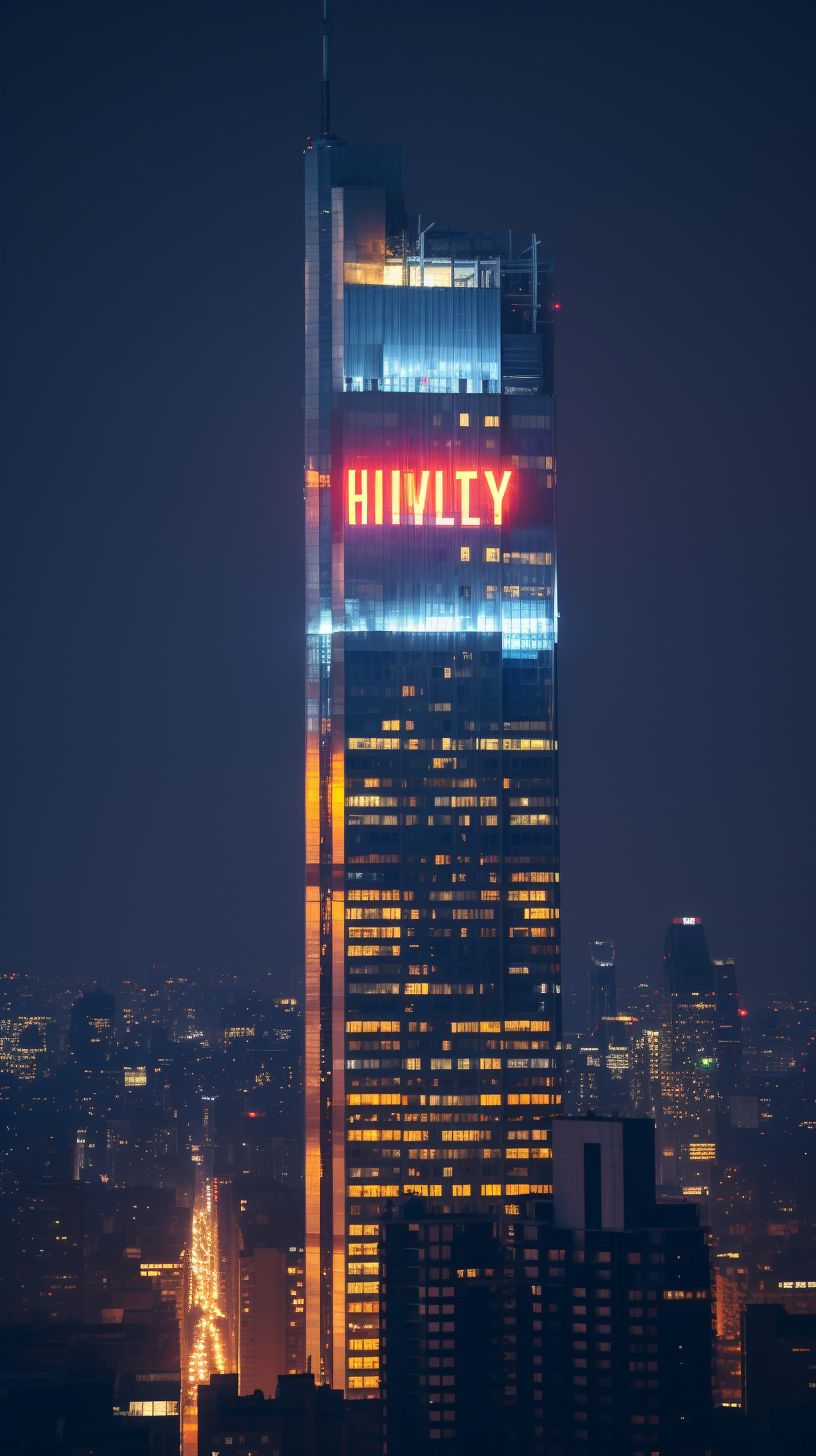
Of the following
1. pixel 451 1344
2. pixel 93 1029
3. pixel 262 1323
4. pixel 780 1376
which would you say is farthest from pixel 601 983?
pixel 451 1344

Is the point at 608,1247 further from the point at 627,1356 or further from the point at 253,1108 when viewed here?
the point at 253,1108

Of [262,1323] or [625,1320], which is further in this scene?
[262,1323]

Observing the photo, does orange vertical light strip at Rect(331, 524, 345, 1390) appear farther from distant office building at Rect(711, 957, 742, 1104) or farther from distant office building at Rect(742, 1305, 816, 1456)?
distant office building at Rect(711, 957, 742, 1104)

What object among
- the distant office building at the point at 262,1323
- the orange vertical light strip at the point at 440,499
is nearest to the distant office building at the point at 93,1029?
the distant office building at the point at 262,1323

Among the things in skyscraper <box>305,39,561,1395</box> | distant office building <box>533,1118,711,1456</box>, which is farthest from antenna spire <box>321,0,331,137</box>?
distant office building <box>533,1118,711,1456</box>

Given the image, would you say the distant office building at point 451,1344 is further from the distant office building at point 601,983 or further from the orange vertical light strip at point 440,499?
the distant office building at point 601,983

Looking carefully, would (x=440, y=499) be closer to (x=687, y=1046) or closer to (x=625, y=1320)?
(x=625, y=1320)
